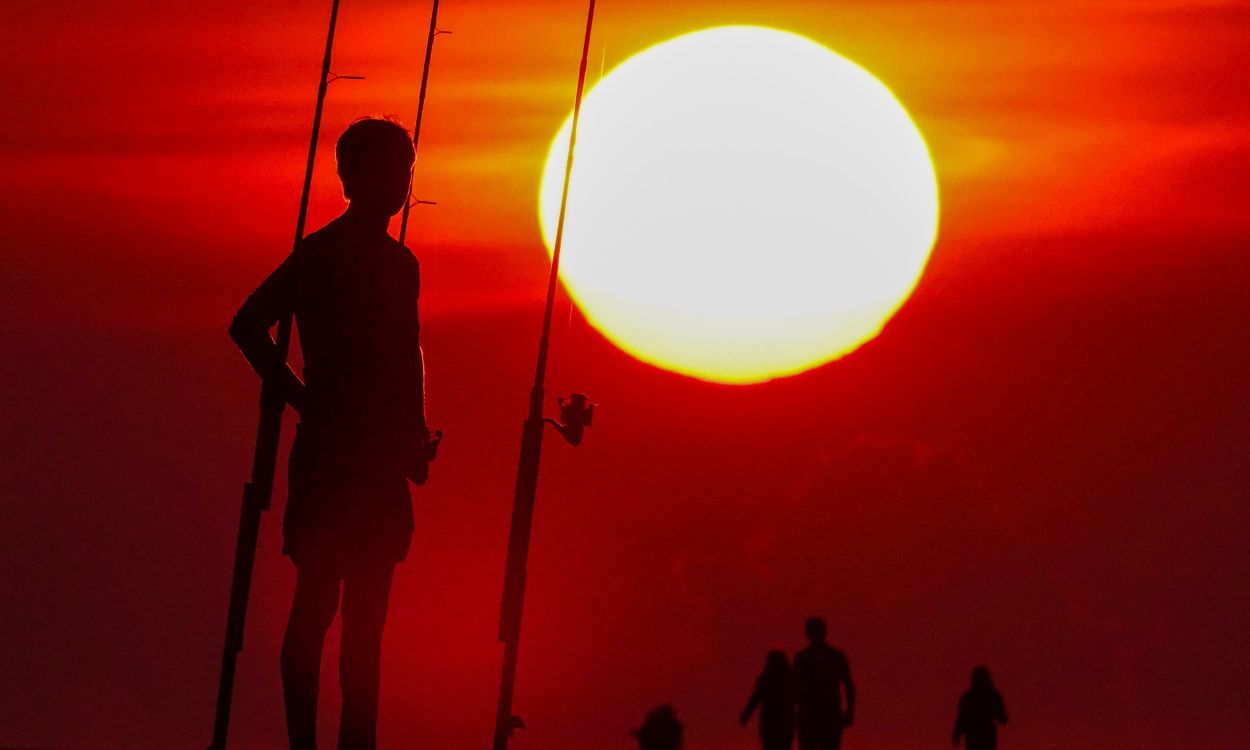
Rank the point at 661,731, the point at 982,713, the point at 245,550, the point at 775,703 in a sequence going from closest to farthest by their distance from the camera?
the point at 661,731 → the point at 245,550 → the point at 775,703 → the point at 982,713

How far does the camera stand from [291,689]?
19.7 ft

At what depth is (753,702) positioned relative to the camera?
1664 centimetres

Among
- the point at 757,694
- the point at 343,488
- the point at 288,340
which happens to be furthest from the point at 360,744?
the point at 757,694

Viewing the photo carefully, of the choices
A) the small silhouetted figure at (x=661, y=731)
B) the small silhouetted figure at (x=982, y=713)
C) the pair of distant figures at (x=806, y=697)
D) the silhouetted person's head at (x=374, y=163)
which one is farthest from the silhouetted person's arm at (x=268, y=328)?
the small silhouetted figure at (x=982, y=713)

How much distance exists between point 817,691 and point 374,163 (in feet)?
32.1

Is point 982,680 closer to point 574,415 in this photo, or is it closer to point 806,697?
point 806,697

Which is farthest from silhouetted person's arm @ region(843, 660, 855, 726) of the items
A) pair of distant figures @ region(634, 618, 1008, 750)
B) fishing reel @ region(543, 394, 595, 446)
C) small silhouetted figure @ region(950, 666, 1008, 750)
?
fishing reel @ region(543, 394, 595, 446)

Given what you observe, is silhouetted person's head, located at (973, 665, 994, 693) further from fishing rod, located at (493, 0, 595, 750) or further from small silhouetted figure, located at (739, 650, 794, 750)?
fishing rod, located at (493, 0, 595, 750)

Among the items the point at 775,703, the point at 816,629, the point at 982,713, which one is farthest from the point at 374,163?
the point at 982,713

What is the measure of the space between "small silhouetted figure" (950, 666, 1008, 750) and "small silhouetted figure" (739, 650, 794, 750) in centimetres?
199

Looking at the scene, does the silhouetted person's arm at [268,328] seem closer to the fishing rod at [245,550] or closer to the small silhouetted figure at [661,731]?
the fishing rod at [245,550]

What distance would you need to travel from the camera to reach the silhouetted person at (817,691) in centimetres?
1530

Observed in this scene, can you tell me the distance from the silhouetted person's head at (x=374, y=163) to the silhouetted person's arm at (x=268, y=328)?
0.99 feet

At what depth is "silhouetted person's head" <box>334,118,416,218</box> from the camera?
6188mm
